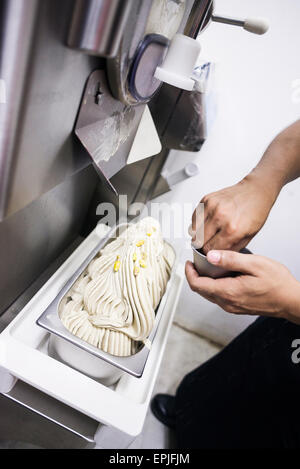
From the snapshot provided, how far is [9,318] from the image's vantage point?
2.77ft

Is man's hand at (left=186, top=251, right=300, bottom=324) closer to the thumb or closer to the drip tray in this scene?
the thumb

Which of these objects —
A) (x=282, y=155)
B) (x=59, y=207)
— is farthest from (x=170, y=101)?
(x=59, y=207)

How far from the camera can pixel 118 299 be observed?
A: 85cm

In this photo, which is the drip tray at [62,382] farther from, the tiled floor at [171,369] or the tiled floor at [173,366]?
the tiled floor at [173,366]

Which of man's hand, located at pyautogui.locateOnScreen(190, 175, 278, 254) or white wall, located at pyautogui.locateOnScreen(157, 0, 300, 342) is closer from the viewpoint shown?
man's hand, located at pyautogui.locateOnScreen(190, 175, 278, 254)

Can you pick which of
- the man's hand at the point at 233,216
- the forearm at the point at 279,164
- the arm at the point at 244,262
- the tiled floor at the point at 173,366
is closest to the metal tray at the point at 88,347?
the arm at the point at 244,262

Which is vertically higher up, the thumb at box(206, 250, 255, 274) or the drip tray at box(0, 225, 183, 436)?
the thumb at box(206, 250, 255, 274)

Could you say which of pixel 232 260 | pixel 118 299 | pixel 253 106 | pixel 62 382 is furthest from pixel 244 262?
pixel 253 106

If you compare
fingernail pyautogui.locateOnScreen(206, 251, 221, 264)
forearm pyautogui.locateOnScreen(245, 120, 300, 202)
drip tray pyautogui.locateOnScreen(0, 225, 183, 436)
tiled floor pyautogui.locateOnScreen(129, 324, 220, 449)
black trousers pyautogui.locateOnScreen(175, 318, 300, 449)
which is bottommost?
tiled floor pyautogui.locateOnScreen(129, 324, 220, 449)

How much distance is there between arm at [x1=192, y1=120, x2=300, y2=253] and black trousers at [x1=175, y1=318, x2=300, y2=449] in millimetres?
554

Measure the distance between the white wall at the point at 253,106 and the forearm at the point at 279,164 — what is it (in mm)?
603

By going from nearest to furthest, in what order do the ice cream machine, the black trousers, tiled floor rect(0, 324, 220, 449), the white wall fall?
1. the ice cream machine
2. the black trousers
3. the white wall
4. tiled floor rect(0, 324, 220, 449)

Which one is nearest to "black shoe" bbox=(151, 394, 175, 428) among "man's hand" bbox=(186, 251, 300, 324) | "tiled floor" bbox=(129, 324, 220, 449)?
"tiled floor" bbox=(129, 324, 220, 449)

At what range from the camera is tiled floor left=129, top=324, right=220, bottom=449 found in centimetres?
159
